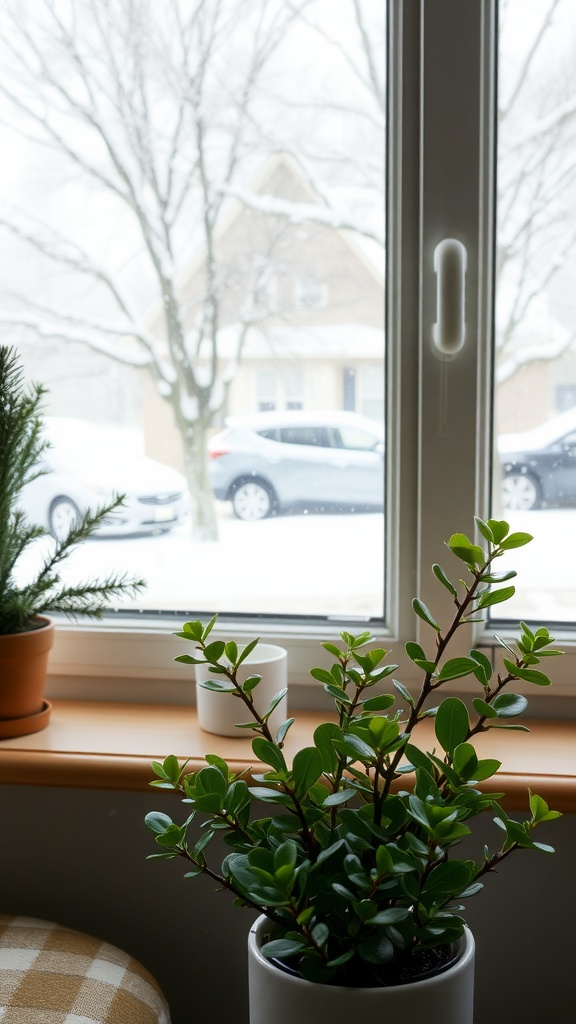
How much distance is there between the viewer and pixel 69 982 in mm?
907

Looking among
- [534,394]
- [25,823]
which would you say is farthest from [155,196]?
[25,823]

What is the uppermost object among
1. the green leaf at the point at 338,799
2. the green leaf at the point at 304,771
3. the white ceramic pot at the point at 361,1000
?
the green leaf at the point at 304,771

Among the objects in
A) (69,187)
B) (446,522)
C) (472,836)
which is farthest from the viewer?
(69,187)

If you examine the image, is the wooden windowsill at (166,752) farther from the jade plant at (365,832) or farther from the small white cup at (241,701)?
the jade plant at (365,832)

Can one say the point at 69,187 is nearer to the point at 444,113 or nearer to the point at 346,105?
the point at 346,105

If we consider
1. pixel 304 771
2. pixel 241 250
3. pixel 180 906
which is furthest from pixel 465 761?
pixel 241 250

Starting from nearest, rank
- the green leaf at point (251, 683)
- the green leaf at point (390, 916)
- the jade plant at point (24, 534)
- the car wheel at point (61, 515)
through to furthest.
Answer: the green leaf at point (390, 916) → the green leaf at point (251, 683) → the jade plant at point (24, 534) → the car wheel at point (61, 515)

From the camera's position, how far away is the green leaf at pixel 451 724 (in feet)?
2.23

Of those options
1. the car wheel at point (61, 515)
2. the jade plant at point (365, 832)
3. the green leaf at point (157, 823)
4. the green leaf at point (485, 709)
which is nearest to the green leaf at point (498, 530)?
the jade plant at point (365, 832)

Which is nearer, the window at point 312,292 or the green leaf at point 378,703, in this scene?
the green leaf at point 378,703

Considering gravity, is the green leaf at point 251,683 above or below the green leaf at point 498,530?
below

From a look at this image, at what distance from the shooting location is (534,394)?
119 cm

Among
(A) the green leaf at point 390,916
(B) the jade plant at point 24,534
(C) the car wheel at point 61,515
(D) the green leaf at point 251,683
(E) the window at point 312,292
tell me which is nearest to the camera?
(A) the green leaf at point 390,916

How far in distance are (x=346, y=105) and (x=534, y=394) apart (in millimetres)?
439
